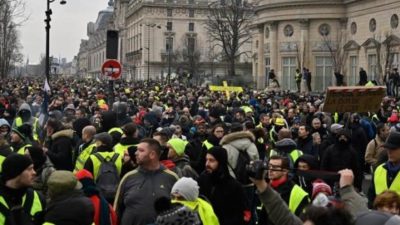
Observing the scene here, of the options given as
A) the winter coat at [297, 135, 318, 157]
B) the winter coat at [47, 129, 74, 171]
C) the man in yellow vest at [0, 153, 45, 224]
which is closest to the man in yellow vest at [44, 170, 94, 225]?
the man in yellow vest at [0, 153, 45, 224]

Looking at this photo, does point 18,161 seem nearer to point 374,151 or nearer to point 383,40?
point 374,151

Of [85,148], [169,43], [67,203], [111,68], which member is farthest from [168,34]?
[67,203]

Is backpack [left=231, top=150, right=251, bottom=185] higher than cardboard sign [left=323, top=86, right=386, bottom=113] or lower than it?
lower

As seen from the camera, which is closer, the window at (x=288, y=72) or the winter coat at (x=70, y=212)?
the winter coat at (x=70, y=212)

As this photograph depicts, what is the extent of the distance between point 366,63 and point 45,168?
49.0m

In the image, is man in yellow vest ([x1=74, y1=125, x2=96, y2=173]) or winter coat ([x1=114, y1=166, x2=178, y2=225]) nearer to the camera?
winter coat ([x1=114, y1=166, x2=178, y2=225])

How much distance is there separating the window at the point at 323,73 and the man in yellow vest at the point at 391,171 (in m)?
52.5

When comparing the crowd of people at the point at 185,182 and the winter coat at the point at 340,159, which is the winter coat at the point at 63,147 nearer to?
the crowd of people at the point at 185,182

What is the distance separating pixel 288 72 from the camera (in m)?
62.3

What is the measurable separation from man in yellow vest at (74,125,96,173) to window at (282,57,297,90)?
170ft

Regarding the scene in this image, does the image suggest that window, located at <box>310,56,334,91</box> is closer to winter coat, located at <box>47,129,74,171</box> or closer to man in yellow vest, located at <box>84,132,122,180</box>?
winter coat, located at <box>47,129,74,171</box>

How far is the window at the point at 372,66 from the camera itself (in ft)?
173

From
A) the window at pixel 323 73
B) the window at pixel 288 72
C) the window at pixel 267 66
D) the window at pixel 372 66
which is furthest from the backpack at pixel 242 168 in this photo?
the window at pixel 267 66

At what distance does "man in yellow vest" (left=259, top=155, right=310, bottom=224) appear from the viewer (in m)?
7.21
